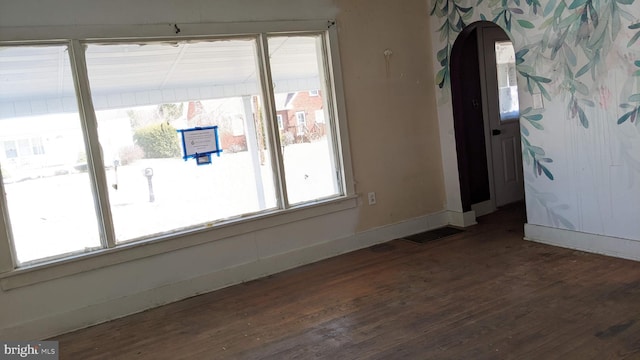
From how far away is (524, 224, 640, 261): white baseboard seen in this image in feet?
12.1

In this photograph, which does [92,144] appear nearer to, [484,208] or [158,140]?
[158,140]

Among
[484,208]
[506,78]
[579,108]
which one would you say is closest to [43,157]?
[579,108]

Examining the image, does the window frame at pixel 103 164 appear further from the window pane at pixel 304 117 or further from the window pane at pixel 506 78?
the window pane at pixel 506 78

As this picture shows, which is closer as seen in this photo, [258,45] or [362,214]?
[258,45]

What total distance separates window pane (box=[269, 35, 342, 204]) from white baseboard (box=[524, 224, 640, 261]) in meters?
1.80

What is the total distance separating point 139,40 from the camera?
371 cm

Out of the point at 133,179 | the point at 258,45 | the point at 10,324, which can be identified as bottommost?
the point at 10,324

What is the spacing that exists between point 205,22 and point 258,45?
48cm

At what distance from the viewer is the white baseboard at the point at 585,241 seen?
368 centimetres

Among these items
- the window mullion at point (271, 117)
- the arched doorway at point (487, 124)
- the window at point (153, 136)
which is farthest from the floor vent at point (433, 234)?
the window mullion at point (271, 117)

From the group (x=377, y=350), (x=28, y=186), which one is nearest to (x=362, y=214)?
(x=377, y=350)

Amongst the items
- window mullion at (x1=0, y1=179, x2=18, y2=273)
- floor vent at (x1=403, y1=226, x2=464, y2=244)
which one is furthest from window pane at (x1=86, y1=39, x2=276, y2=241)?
floor vent at (x1=403, y1=226, x2=464, y2=244)

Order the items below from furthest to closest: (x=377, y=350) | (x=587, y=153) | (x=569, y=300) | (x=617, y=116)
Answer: (x=587, y=153) < (x=617, y=116) < (x=569, y=300) < (x=377, y=350)

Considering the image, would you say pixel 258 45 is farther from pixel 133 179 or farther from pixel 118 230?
pixel 118 230
